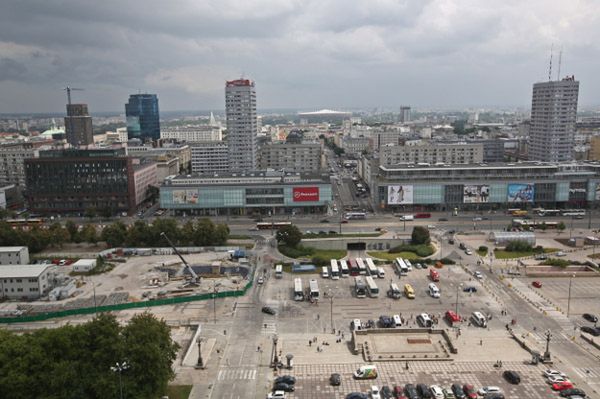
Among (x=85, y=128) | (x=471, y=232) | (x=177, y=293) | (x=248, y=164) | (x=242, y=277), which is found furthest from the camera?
(x=85, y=128)

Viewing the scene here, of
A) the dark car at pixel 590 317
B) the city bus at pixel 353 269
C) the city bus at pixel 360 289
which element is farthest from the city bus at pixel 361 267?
the dark car at pixel 590 317

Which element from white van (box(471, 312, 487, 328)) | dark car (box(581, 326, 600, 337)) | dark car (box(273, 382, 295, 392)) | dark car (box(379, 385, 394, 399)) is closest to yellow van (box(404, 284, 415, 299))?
white van (box(471, 312, 487, 328))

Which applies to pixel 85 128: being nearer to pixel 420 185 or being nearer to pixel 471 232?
pixel 420 185

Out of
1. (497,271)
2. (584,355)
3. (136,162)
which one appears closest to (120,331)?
(584,355)

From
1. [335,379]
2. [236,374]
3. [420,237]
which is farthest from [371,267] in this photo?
[236,374]

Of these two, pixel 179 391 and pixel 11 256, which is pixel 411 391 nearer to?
pixel 179 391

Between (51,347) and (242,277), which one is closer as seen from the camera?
(51,347)
